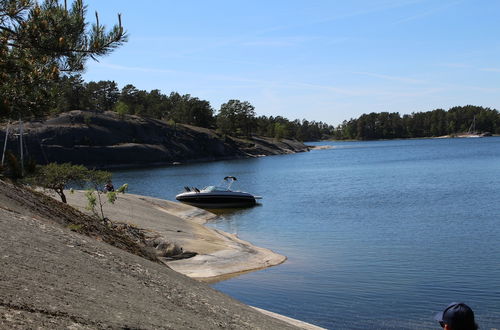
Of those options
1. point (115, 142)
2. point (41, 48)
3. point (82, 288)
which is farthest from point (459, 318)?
point (115, 142)

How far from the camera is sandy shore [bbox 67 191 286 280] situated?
25.5 metres

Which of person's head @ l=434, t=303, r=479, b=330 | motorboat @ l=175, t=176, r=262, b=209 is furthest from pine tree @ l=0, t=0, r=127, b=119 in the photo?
motorboat @ l=175, t=176, r=262, b=209

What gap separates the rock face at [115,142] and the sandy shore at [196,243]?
228ft

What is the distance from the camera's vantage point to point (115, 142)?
412ft

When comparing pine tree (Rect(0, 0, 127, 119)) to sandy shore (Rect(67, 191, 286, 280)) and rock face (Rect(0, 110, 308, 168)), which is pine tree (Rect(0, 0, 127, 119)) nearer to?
sandy shore (Rect(67, 191, 286, 280))

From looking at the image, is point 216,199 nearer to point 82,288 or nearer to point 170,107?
point 82,288

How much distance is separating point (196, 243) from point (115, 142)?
100354 millimetres

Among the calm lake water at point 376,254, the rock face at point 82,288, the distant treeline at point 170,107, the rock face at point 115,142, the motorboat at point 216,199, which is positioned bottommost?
the calm lake water at point 376,254

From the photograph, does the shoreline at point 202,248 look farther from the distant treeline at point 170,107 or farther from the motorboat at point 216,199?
the distant treeline at point 170,107

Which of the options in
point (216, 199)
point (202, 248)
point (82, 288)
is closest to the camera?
point (82, 288)

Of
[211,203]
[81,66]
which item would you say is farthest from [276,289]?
[211,203]

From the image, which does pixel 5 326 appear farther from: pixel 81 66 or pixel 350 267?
pixel 350 267

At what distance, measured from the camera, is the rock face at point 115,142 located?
113 meters

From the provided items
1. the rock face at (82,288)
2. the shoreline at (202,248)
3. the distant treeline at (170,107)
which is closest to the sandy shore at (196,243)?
the shoreline at (202,248)
